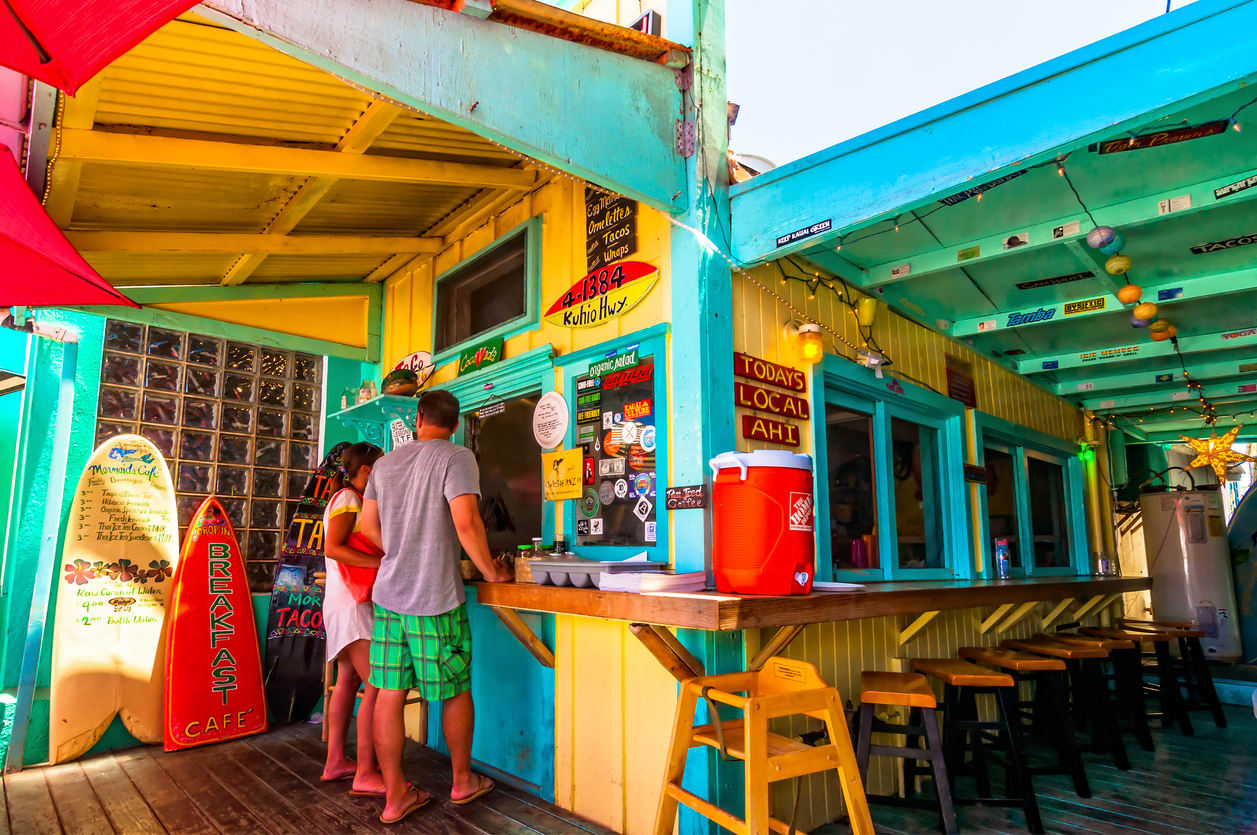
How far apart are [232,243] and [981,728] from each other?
14.8 ft

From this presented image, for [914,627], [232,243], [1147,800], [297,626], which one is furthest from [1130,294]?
[297,626]

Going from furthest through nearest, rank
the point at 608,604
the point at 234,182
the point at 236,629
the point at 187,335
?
1. the point at 187,335
2. the point at 236,629
3. the point at 234,182
4. the point at 608,604

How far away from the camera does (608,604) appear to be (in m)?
2.48

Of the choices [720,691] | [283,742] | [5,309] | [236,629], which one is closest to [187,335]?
[5,309]

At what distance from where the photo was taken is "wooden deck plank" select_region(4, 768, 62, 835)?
2.96 metres

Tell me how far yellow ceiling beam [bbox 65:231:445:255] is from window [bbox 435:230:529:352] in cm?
39

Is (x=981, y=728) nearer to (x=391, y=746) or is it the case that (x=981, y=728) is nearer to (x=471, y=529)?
(x=471, y=529)

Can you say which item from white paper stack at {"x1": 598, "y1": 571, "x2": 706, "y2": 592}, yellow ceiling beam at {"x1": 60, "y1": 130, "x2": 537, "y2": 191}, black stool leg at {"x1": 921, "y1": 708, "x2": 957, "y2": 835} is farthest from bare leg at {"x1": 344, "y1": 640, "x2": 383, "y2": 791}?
black stool leg at {"x1": 921, "y1": 708, "x2": 957, "y2": 835}

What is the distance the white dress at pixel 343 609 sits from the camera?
3461 millimetres

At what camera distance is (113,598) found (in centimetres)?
415

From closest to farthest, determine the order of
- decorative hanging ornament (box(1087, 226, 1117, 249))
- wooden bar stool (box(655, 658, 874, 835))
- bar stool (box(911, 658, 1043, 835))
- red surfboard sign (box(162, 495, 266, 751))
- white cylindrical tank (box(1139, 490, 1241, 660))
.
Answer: wooden bar stool (box(655, 658, 874, 835)), bar stool (box(911, 658, 1043, 835)), decorative hanging ornament (box(1087, 226, 1117, 249)), red surfboard sign (box(162, 495, 266, 751)), white cylindrical tank (box(1139, 490, 1241, 660))

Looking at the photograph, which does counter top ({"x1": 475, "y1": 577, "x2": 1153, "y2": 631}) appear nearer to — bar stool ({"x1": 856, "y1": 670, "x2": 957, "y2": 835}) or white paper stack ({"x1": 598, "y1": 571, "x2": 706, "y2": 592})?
white paper stack ({"x1": 598, "y1": 571, "x2": 706, "y2": 592})

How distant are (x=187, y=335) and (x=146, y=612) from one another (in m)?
1.75

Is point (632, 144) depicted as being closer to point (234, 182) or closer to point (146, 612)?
point (234, 182)
